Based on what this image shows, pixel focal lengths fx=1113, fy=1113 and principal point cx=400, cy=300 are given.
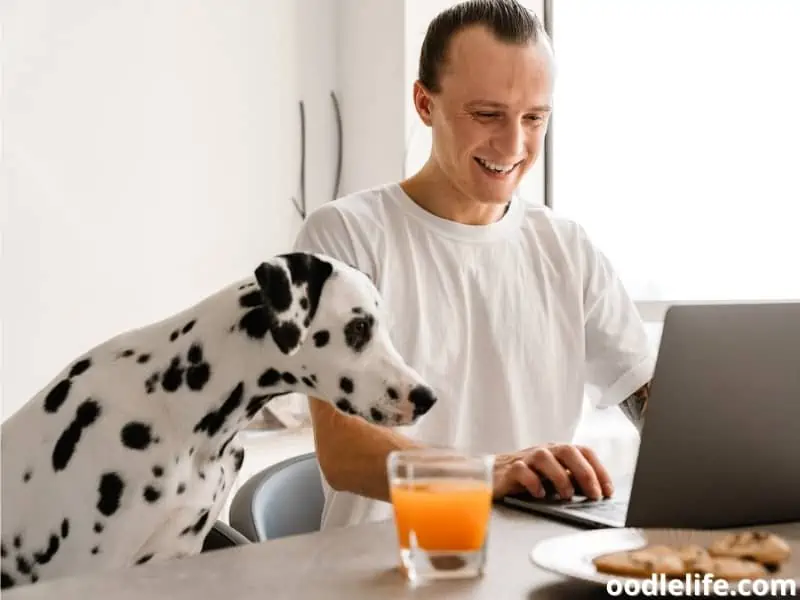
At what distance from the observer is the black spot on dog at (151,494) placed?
1.26 meters

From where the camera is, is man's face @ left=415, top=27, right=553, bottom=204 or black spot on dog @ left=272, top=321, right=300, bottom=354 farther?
man's face @ left=415, top=27, right=553, bottom=204

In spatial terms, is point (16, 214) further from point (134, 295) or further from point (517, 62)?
point (517, 62)

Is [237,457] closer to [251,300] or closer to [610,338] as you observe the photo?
[251,300]

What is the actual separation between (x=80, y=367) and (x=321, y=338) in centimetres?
29

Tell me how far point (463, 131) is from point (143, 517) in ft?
2.66

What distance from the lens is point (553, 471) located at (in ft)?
4.10

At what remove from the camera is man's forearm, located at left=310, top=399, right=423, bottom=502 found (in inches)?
59.9

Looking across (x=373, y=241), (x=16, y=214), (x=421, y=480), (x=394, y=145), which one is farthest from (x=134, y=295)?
(x=421, y=480)

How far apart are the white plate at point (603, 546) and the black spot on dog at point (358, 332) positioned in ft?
1.61

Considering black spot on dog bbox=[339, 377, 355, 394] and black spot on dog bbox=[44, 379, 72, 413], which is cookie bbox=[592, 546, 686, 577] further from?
black spot on dog bbox=[44, 379, 72, 413]

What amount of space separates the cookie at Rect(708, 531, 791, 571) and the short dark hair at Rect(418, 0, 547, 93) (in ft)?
3.33

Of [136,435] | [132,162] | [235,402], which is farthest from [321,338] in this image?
[132,162]

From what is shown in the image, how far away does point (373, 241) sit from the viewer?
173 cm

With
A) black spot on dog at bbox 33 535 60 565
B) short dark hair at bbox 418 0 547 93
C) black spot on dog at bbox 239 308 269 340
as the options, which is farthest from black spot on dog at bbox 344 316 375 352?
short dark hair at bbox 418 0 547 93
